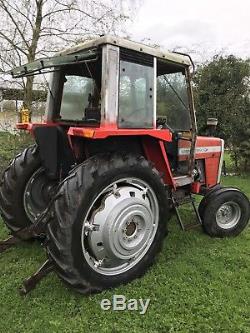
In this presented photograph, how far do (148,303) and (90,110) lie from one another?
76.2 inches

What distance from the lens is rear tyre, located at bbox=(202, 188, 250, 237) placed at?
4148 mm

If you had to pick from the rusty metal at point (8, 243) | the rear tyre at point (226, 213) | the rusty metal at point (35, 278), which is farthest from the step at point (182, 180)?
A: the rusty metal at point (8, 243)

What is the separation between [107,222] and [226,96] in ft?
23.9

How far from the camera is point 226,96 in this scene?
915cm

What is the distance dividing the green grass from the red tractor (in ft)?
0.60

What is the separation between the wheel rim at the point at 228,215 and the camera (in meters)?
4.28

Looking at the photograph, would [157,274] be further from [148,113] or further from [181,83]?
[181,83]

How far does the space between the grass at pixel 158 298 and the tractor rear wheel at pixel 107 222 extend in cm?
19

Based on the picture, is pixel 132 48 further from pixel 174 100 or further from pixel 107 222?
pixel 107 222

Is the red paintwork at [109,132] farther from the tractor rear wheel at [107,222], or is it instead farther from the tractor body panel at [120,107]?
the tractor rear wheel at [107,222]

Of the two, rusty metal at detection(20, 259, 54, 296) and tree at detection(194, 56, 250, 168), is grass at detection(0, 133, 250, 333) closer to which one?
rusty metal at detection(20, 259, 54, 296)

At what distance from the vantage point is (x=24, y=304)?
9.31 ft

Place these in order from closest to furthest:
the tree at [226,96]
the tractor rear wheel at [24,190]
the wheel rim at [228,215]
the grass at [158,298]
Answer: the grass at [158,298], the tractor rear wheel at [24,190], the wheel rim at [228,215], the tree at [226,96]

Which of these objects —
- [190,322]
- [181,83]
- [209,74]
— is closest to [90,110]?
[181,83]
